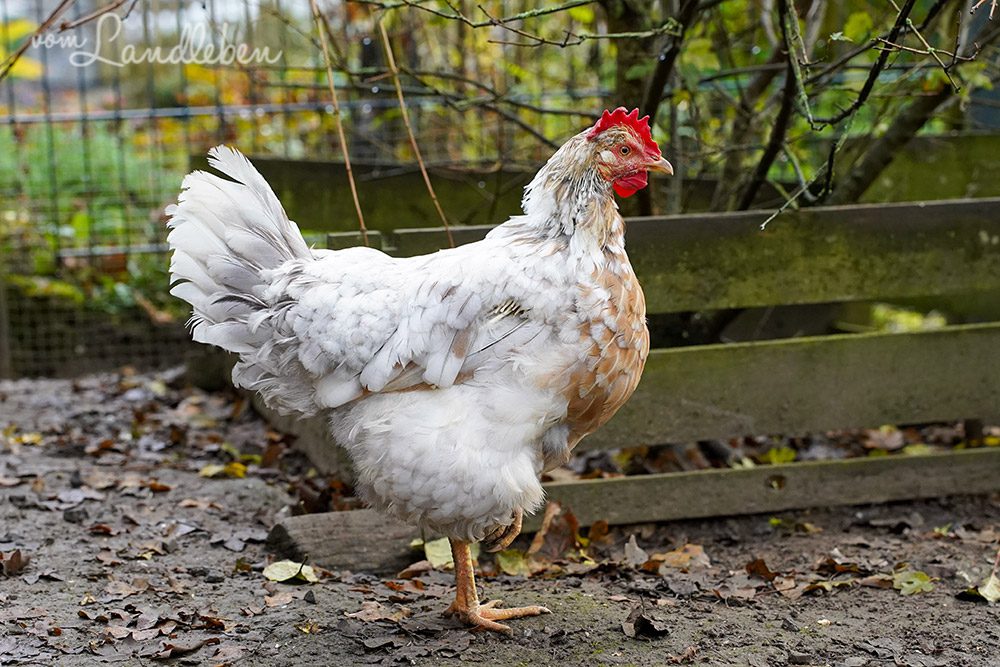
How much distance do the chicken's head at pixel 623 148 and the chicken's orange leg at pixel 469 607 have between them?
4.21ft

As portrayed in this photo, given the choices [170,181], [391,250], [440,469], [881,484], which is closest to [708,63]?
[391,250]

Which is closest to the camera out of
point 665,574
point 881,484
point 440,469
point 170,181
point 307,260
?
point 440,469

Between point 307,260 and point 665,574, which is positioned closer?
point 307,260

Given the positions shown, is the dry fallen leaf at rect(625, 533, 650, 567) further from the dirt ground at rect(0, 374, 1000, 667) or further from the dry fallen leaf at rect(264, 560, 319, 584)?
the dry fallen leaf at rect(264, 560, 319, 584)

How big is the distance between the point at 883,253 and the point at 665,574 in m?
1.58

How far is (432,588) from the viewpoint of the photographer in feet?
12.4

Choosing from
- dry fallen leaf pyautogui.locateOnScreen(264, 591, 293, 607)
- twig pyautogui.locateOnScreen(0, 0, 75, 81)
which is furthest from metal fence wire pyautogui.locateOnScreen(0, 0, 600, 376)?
dry fallen leaf pyautogui.locateOnScreen(264, 591, 293, 607)

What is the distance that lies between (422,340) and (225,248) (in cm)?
78

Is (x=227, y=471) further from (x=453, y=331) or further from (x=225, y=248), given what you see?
(x=453, y=331)

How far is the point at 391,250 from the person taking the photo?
3998mm

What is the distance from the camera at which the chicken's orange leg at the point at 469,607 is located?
11.0 feet

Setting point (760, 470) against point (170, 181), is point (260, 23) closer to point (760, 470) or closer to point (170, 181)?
point (170, 181)

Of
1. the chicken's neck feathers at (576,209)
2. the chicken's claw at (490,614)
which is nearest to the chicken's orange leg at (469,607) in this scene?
the chicken's claw at (490,614)

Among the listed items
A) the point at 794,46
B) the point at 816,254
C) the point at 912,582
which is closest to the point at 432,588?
the point at 912,582
